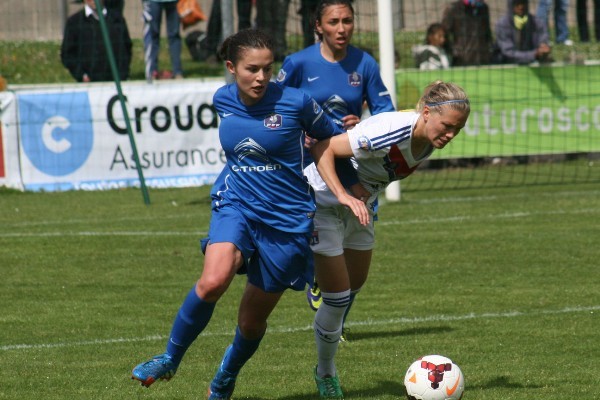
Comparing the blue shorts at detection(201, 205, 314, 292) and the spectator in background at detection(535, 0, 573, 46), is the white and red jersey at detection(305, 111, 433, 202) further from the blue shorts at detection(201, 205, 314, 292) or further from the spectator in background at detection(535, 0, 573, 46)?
the spectator in background at detection(535, 0, 573, 46)

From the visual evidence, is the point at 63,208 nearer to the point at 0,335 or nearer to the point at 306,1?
the point at 306,1

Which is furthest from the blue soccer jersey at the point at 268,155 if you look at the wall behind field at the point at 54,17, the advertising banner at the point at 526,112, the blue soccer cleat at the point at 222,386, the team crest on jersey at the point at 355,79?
A: the wall behind field at the point at 54,17

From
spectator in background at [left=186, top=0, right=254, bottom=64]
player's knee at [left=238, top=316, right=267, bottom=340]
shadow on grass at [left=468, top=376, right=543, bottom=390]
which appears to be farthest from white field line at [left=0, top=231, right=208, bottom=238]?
spectator in background at [left=186, top=0, right=254, bottom=64]

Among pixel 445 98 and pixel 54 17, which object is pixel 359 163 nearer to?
pixel 445 98

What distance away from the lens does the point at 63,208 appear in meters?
13.6

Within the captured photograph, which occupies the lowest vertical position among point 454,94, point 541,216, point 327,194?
point 541,216

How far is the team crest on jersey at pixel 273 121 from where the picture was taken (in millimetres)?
5613

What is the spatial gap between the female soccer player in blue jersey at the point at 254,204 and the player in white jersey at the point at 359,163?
0.61 ft

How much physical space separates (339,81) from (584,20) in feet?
48.1

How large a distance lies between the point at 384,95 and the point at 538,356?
7.53ft

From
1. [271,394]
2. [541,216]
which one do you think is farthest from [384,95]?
[541,216]

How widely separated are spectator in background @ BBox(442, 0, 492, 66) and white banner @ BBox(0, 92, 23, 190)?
625 cm

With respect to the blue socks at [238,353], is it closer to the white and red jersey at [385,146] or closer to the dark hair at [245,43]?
the white and red jersey at [385,146]

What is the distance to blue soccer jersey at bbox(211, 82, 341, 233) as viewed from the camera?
18.4 ft
